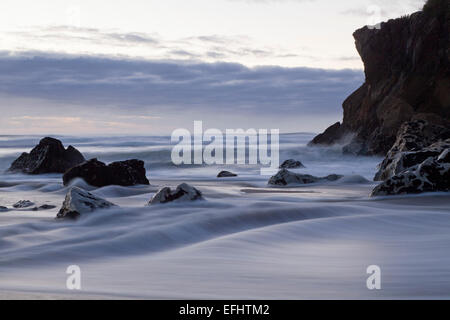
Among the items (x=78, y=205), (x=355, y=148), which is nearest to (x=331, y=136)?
(x=355, y=148)

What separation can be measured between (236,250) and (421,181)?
403cm

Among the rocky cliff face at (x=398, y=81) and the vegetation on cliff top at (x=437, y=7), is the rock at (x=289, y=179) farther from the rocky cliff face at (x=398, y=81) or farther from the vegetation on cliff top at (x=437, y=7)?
the vegetation on cliff top at (x=437, y=7)

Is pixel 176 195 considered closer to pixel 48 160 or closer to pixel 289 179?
pixel 289 179

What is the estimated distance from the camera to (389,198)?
7.34 meters

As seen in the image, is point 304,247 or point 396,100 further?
point 396,100

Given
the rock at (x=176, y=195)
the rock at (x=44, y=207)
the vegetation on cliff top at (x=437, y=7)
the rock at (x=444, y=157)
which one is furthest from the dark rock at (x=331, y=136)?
the rock at (x=44, y=207)

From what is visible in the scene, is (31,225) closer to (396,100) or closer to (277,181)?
(277,181)

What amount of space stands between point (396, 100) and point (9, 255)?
19.0 metres

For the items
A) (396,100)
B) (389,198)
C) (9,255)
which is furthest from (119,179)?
(396,100)

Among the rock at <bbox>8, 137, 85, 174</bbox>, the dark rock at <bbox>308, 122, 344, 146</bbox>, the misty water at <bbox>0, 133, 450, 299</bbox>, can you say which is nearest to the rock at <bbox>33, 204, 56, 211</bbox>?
the misty water at <bbox>0, 133, 450, 299</bbox>

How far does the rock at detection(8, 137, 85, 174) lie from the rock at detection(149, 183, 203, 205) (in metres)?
9.70

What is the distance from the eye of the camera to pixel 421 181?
24.6 ft

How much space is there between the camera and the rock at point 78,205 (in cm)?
591

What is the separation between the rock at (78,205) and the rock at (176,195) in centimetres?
62
